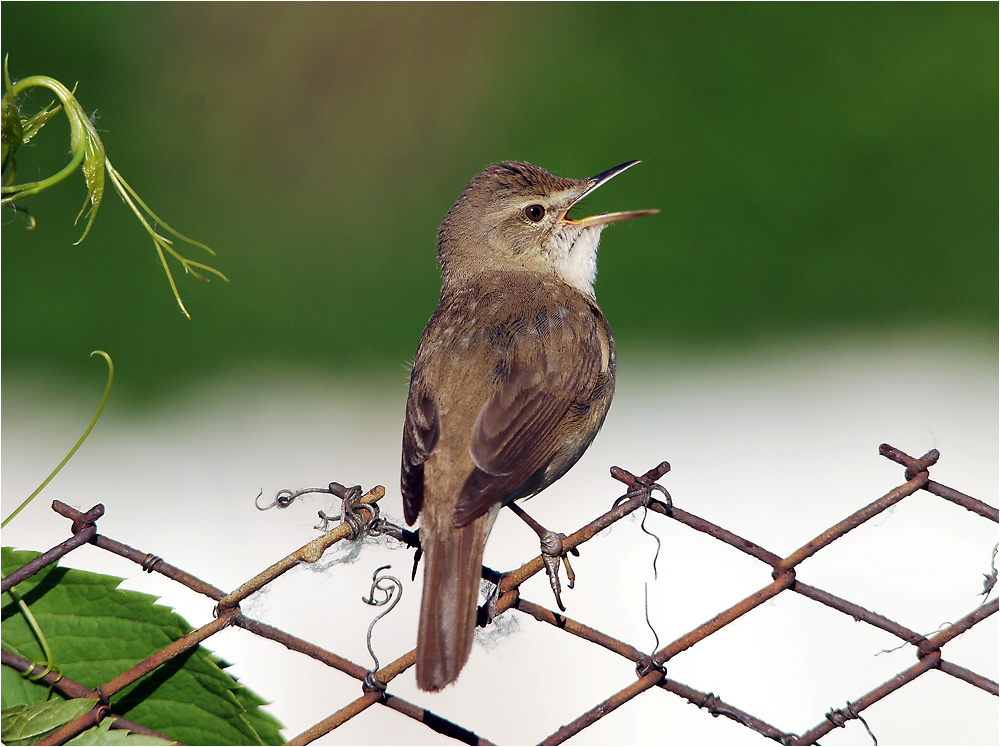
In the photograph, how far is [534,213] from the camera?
4.02 metres

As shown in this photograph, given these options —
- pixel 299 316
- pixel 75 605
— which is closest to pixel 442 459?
pixel 75 605

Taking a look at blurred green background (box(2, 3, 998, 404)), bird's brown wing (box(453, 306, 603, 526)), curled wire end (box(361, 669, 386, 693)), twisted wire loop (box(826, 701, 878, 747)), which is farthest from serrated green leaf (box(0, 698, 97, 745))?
blurred green background (box(2, 3, 998, 404))

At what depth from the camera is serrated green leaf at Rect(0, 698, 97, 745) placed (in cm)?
205

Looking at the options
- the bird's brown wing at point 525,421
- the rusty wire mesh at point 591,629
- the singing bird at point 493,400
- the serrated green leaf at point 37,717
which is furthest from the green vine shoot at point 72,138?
the bird's brown wing at point 525,421

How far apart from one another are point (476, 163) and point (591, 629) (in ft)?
19.4

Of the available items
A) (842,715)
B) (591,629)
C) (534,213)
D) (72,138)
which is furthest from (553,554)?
(534,213)

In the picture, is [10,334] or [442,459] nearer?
[442,459]

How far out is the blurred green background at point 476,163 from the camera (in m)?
6.83

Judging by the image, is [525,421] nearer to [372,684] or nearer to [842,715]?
[372,684]

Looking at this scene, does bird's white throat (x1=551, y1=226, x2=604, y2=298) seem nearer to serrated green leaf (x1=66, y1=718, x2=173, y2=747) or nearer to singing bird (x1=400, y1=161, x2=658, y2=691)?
singing bird (x1=400, y1=161, x2=658, y2=691)

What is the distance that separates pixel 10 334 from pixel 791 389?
15.2 ft

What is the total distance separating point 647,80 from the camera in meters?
8.11

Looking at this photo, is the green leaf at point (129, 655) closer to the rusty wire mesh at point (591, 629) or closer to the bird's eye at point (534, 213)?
the rusty wire mesh at point (591, 629)

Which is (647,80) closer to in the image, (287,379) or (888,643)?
(287,379)
